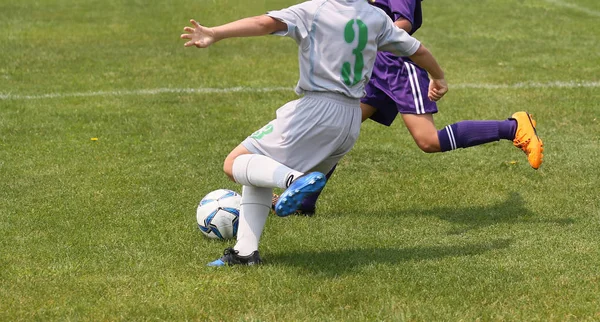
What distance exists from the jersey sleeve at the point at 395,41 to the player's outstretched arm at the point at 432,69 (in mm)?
68

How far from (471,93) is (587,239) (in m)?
4.39

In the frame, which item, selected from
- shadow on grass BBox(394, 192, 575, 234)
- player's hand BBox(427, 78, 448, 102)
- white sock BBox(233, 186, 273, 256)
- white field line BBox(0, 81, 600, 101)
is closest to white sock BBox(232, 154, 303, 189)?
white sock BBox(233, 186, 273, 256)

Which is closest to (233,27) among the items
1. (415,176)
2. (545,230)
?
(545,230)

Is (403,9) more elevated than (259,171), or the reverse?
(403,9)

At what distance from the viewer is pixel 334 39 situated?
4734 mm

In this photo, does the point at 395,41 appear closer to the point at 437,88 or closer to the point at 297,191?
the point at 437,88

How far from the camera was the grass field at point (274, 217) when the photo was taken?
436 centimetres

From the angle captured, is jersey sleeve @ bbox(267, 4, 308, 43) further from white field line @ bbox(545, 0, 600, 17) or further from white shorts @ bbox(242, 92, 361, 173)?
white field line @ bbox(545, 0, 600, 17)

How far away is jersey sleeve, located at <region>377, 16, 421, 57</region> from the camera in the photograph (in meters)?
4.92

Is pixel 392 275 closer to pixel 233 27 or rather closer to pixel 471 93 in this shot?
pixel 233 27

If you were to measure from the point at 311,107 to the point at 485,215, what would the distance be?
1680 mm

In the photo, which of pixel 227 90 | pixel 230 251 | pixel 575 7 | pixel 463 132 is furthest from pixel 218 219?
pixel 575 7

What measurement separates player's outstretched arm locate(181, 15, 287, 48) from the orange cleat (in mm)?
1764

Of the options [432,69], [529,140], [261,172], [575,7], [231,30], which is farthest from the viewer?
[575,7]
